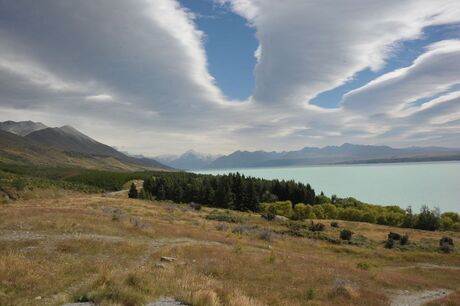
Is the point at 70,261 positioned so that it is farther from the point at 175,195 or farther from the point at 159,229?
the point at 175,195

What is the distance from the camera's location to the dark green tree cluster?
122 metres

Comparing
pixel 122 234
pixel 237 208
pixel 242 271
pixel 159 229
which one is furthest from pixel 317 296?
pixel 237 208

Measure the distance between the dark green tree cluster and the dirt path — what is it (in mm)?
96374

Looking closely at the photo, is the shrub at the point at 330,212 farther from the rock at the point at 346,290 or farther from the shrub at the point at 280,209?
the rock at the point at 346,290

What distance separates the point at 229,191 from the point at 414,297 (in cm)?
9973

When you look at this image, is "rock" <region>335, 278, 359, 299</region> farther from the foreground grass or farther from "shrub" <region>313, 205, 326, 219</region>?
"shrub" <region>313, 205, 326, 219</region>

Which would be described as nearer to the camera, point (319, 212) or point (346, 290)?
point (346, 290)

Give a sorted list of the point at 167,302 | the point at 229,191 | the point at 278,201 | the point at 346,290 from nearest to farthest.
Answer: the point at 167,302
the point at 346,290
the point at 229,191
the point at 278,201

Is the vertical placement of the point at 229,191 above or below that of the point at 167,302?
below

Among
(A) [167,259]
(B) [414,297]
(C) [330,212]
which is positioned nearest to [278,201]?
(C) [330,212]

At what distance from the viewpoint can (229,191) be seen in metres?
121

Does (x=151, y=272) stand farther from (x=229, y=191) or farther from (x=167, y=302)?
(x=229, y=191)

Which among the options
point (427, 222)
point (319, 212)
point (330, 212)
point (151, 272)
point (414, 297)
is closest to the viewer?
point (151, 272)

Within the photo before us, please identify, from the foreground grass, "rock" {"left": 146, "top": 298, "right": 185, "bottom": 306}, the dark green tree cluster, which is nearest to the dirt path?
the foreground grass
